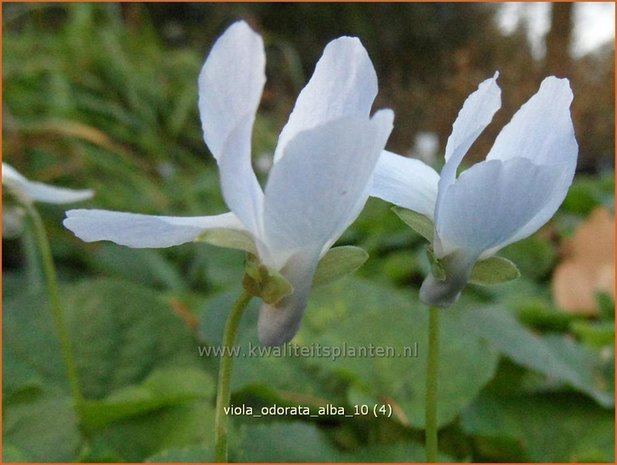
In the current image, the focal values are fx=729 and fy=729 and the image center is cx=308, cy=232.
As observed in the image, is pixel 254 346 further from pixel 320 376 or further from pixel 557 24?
pixel 557 24

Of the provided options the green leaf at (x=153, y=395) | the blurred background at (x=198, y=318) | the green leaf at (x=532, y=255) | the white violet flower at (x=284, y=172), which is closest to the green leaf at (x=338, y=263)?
the white violet flower at (x=284, y=172)

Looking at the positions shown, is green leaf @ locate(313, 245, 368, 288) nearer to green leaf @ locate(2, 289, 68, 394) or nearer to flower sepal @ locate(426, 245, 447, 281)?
flower sepal @ locate(426, 245, 447, 281)

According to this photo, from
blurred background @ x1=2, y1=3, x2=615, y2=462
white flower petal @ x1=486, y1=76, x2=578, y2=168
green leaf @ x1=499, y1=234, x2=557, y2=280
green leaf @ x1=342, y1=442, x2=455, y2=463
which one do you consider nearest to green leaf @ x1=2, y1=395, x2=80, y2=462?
blurred background @ x1=2, y1=3, x2=615, y2=462

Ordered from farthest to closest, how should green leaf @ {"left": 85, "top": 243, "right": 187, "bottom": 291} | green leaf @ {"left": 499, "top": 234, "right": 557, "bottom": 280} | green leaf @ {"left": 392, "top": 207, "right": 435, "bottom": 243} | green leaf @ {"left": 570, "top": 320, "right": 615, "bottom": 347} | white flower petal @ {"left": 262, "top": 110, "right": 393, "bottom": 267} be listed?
green leaf @ {"left": 499, "top": 234, "right": 557, "bottom": 280}
green leaf @ {"left": 85, "top": 243, "right": 187, "bottom": 291}
green leaf @ {"left": 570, "top": 320, "right": 615, "bottom": 347}
green leaf @ {"left": 392, "top": 207, "right": 435, "bottom": 243}
white flower petal @ {"left": 262, "top": 110, "right": 393, "bottom": 267}

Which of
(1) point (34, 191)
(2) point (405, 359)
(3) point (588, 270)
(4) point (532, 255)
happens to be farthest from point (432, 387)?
(4) point (532, 255)

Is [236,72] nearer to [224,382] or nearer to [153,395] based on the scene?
[224,382]

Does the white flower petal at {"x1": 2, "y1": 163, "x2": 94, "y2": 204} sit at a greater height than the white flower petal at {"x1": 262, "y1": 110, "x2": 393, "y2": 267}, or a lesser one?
lesser
